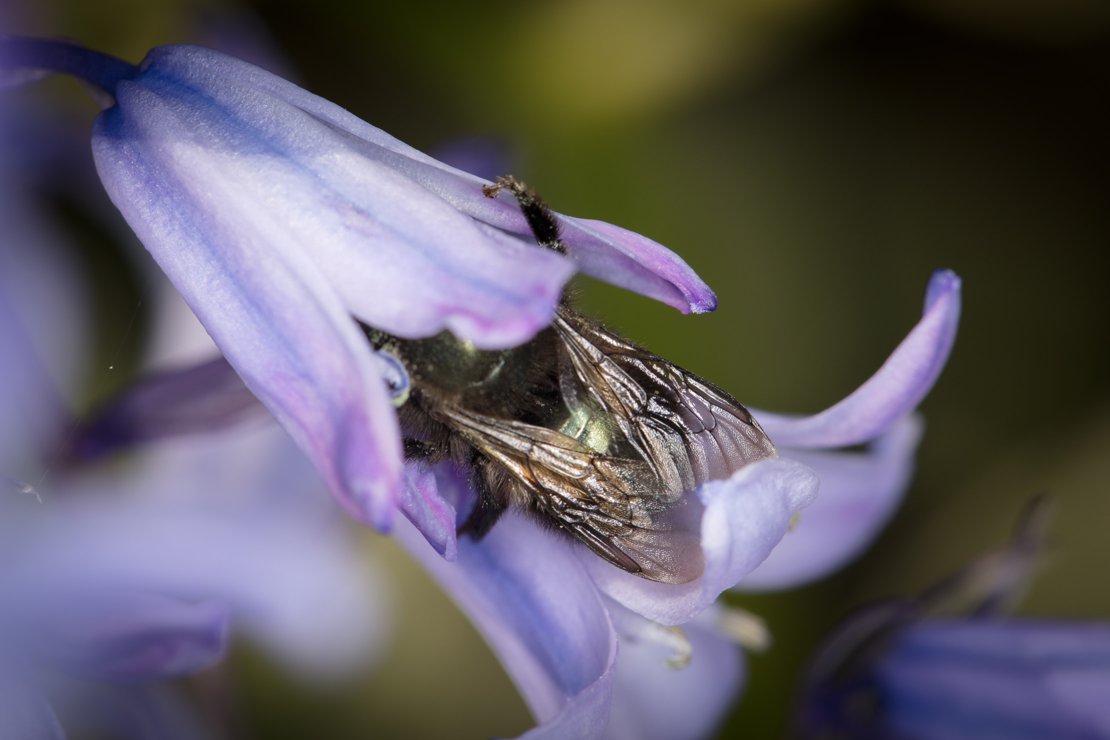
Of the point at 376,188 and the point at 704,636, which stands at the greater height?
the point at 376,188

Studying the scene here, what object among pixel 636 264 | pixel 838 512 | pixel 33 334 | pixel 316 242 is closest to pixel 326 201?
pixel 316 242

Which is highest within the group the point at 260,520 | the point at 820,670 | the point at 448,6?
the point at 448,6

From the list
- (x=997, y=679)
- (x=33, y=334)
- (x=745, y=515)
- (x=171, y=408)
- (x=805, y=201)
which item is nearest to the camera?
(x=745, y=515)

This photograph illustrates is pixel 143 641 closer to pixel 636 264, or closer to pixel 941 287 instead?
pixel 636 264

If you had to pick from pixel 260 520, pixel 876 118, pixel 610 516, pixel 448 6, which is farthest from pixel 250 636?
pixel 876 118

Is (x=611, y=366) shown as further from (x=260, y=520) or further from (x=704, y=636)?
(x=260, y=520)

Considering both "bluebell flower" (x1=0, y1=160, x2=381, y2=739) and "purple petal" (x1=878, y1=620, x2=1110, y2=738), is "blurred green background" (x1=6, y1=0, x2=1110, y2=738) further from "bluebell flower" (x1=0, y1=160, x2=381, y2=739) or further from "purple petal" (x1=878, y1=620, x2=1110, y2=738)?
"purple petal" (x1=878, y1=620, x2=1110, y2=738)
